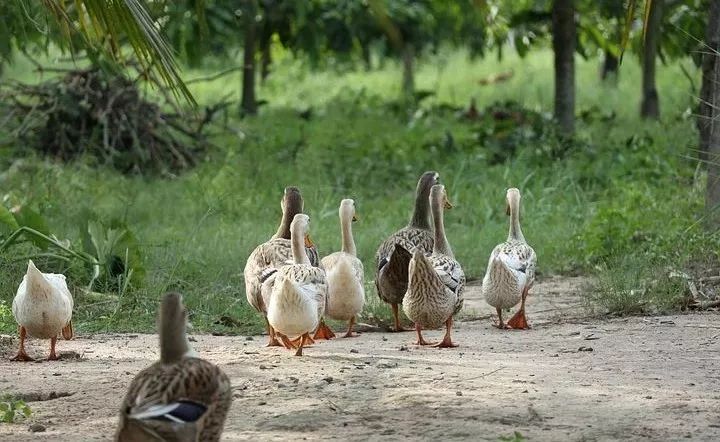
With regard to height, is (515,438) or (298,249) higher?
(298,249)

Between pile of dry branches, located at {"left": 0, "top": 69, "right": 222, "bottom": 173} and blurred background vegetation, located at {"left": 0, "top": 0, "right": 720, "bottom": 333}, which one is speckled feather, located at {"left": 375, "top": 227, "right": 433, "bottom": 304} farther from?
pile of dry branches, located at {"left": 0, "top": 69, "right": 222, "bottom": 173}

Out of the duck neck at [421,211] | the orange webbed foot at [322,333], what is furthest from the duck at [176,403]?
the duck neck at [421,211]

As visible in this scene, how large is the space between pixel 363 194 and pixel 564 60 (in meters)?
3.91

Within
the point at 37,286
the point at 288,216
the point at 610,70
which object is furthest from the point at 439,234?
the point at 610,70

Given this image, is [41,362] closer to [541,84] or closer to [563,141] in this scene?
[563,141]

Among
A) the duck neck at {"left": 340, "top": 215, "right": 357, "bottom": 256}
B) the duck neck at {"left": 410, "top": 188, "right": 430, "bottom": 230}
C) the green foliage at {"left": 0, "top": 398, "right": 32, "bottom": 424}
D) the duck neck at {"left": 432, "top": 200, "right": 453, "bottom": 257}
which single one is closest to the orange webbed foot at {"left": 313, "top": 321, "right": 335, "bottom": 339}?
the duck neck at {"left": 340, "top": 215, "right": 357, "bottom": 256}

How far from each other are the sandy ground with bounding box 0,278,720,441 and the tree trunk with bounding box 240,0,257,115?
28.7 ft

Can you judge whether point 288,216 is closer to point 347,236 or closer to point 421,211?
point 347,236

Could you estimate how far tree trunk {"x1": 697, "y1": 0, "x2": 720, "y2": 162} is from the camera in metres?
11.4

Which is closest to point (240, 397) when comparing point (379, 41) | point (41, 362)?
point (41, 362)

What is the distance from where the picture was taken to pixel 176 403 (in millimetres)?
5598

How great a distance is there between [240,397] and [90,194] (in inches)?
289

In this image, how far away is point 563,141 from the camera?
615 inches

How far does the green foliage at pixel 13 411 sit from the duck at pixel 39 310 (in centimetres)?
155
